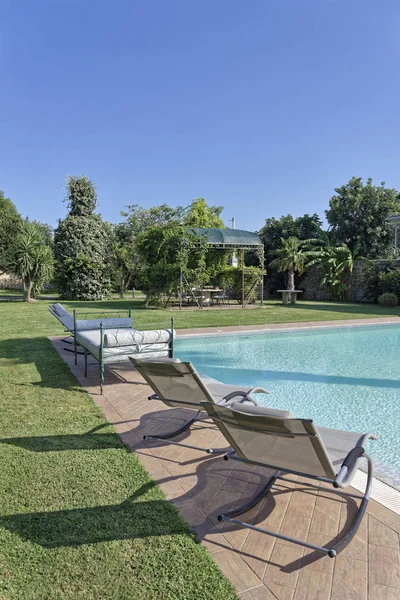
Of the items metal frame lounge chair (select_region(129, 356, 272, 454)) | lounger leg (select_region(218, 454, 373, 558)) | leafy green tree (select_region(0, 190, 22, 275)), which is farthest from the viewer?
leafy green tree (select_region(0, 190, 22, 275))

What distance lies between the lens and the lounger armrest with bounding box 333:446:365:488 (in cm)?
257

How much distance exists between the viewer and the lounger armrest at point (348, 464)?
257cm

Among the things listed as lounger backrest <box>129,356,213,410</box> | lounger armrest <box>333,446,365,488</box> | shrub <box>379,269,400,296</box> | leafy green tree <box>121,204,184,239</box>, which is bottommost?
lounger armrest <box>333,446,365,488</box>

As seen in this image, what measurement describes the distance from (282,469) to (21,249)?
80.7ft

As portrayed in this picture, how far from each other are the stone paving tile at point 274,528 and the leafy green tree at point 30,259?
22451 mm

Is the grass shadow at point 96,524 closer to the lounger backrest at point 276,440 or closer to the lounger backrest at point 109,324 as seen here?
the lounger backrest at point 276,440

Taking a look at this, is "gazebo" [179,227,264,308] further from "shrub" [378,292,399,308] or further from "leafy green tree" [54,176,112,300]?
"leafy green tree" [54,176,112,300]

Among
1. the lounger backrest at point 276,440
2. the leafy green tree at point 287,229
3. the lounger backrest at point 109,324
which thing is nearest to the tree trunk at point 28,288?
the lounger backrest at point 109,324

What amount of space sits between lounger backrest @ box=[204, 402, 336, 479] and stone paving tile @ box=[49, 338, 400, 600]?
0.44 m

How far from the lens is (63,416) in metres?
5.03

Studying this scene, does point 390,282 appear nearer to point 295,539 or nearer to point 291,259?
point 291,259

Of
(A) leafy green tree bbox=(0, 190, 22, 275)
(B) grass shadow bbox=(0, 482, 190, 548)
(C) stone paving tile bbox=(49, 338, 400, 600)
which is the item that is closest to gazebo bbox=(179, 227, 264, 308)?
(C) stone paving tile bbox=(49, 338, 400, 600)

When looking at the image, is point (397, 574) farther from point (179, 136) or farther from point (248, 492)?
point (179, 136)

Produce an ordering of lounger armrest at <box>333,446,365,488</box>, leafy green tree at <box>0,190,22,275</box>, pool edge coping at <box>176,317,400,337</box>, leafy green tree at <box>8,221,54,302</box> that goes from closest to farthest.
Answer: lounger armrest at <box>333,446,365,488</box>
pool edge coping at <box>176,317,400,337</box>
leafy green tree at <box>8,221,54,302</box>
leafy green tree at <box>0,190,22,275</box>
